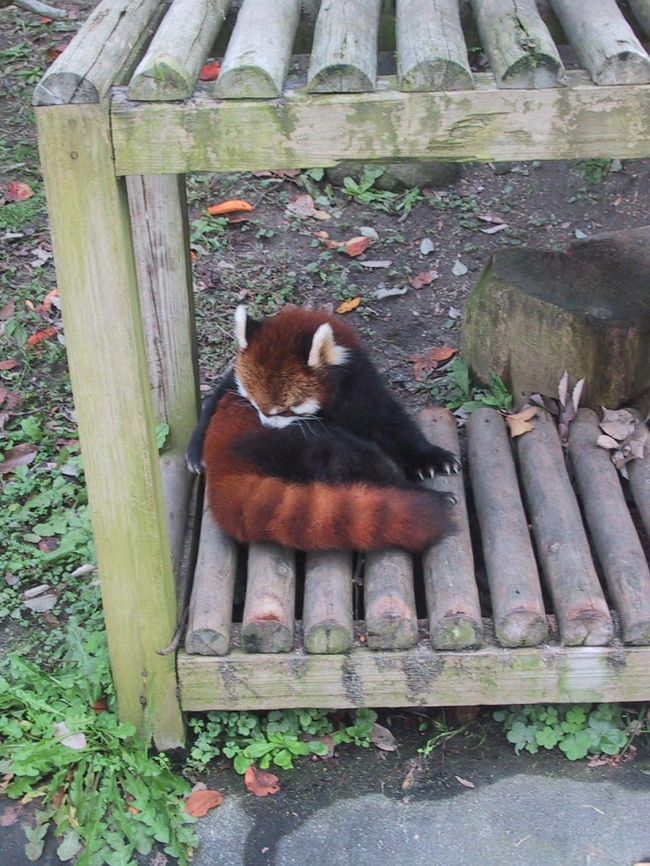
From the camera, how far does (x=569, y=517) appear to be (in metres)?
2.95

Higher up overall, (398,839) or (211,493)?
(211,493)

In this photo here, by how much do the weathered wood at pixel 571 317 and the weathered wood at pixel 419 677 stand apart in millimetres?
1305

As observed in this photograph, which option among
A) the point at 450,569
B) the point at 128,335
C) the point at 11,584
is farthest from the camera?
the point at 11,584

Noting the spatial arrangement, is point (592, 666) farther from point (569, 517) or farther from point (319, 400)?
point (319, 400)

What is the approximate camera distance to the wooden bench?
1886 millimetres

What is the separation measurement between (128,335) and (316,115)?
1.99 feet

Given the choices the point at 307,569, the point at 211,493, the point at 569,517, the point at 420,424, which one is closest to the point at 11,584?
the point at 211,493

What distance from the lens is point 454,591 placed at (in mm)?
2672

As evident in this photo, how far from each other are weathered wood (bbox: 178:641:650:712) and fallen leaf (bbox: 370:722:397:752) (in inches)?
6.9

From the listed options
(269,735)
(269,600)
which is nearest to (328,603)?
(269,600)

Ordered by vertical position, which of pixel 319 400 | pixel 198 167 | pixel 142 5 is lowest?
pixel 319 400

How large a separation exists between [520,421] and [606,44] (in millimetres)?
1722

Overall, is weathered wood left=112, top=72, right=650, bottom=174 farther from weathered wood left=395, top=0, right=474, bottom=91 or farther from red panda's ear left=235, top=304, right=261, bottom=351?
red panda's ear left=235, top=304, right=261, bottom=351

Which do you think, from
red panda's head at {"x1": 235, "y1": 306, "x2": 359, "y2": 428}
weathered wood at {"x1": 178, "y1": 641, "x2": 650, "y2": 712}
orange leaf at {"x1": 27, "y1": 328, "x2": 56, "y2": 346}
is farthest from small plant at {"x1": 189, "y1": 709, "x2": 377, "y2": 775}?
orange leaf at {"x1": 27, "y1": 328, "x2": 56, "y2": 346}
